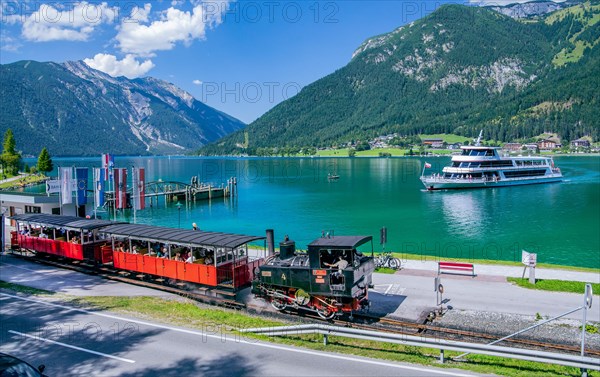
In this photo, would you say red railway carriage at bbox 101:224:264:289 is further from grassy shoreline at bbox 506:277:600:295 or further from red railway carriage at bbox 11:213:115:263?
grassy shoreline at bbox 506:277:600:295

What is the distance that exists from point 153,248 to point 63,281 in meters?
5.32

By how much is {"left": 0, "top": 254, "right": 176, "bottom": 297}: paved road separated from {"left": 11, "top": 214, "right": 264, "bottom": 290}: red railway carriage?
91 centimetres

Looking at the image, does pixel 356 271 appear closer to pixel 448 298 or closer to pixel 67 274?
pixel 448 298

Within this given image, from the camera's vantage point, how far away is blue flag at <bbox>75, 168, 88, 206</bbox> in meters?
34.1

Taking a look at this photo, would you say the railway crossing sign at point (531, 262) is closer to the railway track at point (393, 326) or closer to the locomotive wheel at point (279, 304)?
the railway track at point (393, 326)

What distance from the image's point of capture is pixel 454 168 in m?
98.5

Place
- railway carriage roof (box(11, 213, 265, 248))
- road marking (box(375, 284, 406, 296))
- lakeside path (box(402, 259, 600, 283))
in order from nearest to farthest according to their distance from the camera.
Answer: railway carriage roof (box(11, 213, 265, 248))
road marking (box(375, 284, 406, 296))
lakeside path (box(402, 259, 600, 283))

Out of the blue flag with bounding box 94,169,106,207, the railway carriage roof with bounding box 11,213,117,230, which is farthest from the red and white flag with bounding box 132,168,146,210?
the railway carriage roof with bounding box 11,213,117,230

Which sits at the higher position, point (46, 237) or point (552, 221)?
point (46, 237)

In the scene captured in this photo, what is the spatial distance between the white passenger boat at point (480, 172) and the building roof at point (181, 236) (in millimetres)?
81136

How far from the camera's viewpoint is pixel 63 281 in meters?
22.5

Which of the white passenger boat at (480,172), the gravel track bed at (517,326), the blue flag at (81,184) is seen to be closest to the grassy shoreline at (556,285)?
the gravel track bed at (517,326)

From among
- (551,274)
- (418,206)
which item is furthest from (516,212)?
(551,274)

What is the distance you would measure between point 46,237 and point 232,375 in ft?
67.7
